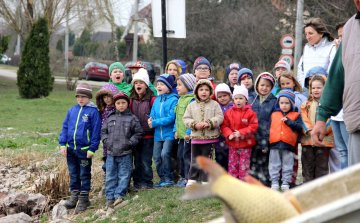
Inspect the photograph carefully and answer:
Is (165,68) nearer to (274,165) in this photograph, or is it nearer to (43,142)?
(274,165)

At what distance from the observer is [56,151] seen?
10.0 m

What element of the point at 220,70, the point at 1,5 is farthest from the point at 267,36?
the point at 1,5

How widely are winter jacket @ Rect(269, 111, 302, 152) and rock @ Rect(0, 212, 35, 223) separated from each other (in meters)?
3.88

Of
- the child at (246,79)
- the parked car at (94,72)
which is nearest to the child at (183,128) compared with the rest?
the child at (246,79)

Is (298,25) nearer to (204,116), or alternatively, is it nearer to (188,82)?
(188,82)

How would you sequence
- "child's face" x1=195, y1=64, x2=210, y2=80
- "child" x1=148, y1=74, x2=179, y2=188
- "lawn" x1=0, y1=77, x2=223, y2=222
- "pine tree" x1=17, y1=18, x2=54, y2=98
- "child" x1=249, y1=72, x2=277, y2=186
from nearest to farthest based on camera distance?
1. "lawn" x1=0, y1=77, x2=223, y2=222
2. "child" x1=249, y1=72, x2=277, y2=186
3. "child" x1=148, y1=74, x2=179, y2=188
4. "child's face" x1=195, y1=64, x2=210, y2=80
5. "pine tree" x1=17, y1=18, x2=54, y2=98

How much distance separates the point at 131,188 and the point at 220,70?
2444 cm

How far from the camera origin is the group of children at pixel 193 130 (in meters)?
6.07

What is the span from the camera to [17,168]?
29.9 ft

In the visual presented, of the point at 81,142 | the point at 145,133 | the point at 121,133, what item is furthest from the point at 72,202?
the point at 145,133

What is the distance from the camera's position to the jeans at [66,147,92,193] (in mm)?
6574

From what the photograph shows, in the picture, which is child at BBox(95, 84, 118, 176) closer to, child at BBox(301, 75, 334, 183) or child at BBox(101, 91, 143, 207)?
child at BBox(101, 91, 143, 207)

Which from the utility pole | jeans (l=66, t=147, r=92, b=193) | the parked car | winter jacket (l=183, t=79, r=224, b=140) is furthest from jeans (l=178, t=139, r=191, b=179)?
the parked car

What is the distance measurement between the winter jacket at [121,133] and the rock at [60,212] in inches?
47.1
